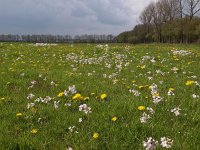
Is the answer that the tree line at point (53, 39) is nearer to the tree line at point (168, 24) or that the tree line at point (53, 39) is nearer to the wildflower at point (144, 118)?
the tree line at point (168, 24)

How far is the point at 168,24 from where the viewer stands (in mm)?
95562

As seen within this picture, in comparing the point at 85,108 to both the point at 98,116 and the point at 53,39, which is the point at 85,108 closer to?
the point at 98,116

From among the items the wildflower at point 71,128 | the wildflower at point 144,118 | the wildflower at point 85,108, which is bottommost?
the wildflower at point 71,128

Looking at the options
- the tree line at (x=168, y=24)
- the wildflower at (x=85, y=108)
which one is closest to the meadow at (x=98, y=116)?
the wildflower at (x=85, y=108)

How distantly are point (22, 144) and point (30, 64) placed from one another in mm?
11150

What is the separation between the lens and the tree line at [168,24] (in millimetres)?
85625

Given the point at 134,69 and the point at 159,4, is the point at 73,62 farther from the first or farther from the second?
the point at 159,4

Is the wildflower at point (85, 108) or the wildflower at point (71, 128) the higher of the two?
the wildflower at point (85, 108)

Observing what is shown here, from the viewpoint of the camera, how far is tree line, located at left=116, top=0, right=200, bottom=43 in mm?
85625

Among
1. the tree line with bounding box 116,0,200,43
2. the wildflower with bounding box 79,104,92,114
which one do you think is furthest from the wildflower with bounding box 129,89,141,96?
the tree line with bounding box 116,0,200,43

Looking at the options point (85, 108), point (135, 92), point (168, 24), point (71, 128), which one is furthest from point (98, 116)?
point (168, 24)

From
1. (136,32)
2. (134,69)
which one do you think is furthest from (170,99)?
(136,32)

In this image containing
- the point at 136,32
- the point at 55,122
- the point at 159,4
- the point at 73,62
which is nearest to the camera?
the point at 55,122

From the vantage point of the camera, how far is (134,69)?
1522 cm
